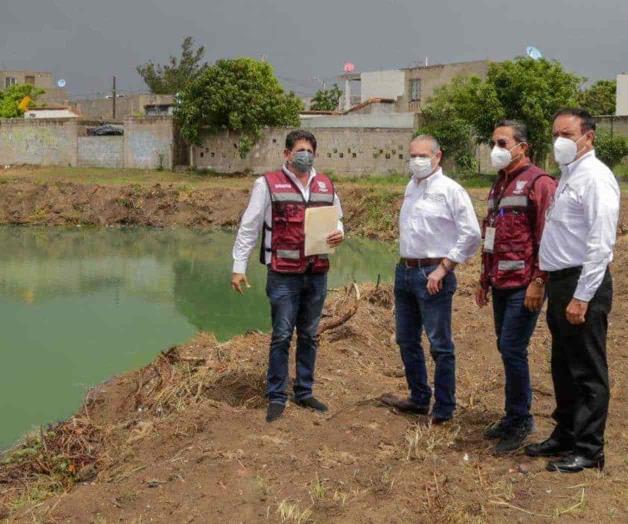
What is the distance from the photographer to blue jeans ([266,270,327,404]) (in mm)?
4648

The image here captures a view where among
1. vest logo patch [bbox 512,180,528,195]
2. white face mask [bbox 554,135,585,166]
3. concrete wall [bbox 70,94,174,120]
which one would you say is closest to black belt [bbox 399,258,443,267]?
vest logo patch [bbox 512,180,528,195]

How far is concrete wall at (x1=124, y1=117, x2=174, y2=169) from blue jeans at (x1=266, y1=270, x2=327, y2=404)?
21.7 metres

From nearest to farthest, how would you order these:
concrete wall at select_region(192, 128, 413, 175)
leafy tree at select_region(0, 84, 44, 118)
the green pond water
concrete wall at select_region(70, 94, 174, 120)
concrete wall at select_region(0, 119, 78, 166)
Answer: the green pond water, concrete wall at select_region(192, 128, 413, 175), concrete wall at select_region(0, 119, 78, 166), leafy tree at select_region(0, 84, 44, 118), concrete wall at select_region(70, 94, 174, 120)

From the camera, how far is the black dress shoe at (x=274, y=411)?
179 inches

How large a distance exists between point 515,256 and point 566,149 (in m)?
0.61

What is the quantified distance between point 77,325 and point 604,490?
7528 millimetres

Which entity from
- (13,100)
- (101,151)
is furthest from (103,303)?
(13,100)

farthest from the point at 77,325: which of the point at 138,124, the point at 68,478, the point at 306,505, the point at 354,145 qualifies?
the point at 138,124

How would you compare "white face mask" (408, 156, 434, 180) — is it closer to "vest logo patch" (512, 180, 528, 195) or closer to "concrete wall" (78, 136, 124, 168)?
"vest logo patch" (512, 180, 528, 195)

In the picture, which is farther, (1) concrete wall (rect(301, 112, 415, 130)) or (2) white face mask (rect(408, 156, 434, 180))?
(1) concrete wall (rect(301, 112, 415, 130))

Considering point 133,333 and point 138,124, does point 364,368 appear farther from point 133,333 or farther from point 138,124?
point 138,124

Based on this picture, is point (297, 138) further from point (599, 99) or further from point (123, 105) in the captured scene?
point (123, 105)

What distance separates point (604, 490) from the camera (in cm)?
354

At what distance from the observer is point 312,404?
4.81 meters
